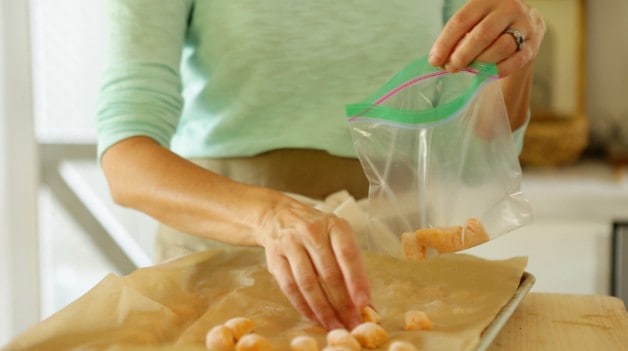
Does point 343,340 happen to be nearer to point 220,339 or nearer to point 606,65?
point 220,339

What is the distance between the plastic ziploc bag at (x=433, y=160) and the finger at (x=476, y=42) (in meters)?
0.02

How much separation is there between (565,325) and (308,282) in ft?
0.80

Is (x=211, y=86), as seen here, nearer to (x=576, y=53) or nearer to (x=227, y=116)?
(x=227, y=116)

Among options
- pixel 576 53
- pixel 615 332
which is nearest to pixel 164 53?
pixel 615 332

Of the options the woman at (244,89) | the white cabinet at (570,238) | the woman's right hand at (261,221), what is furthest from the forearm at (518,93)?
the white cabinet at (570,238)

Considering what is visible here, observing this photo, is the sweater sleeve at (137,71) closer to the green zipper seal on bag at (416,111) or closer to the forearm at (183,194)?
the forearm at (183,194)

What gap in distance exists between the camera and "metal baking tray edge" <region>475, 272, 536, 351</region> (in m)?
0.68

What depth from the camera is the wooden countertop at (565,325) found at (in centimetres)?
70

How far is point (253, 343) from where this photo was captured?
65 centimetres

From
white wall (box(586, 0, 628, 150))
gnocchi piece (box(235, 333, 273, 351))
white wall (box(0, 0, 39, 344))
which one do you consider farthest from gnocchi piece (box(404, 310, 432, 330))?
white wall (box(586, 0, 628, 150))

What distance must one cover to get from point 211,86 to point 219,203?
0.81 feet

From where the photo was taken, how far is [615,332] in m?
0.73

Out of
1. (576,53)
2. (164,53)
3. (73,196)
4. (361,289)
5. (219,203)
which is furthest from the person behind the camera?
(576,53)

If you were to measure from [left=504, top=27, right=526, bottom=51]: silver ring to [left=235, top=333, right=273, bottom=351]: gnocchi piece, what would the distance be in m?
0.39
